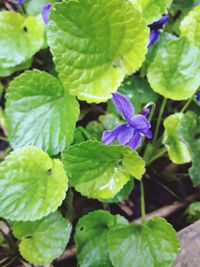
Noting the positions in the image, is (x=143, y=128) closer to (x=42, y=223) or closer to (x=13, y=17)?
(x=42, y=223)

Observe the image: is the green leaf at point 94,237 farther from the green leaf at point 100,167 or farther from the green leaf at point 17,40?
the green leaf at point 17,40

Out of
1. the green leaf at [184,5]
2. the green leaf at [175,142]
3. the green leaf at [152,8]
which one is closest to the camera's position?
the green leaf at [152,8]

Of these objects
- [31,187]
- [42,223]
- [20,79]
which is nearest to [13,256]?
[42,223]

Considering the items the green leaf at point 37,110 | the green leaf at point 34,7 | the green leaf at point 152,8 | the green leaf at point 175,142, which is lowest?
the green leaf at point 175,142

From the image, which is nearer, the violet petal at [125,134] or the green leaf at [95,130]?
the violet petal at [125,134]

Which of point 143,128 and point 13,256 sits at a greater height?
point 143,128

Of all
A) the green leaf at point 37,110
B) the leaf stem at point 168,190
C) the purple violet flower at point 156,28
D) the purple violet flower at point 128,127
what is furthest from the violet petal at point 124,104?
the leaf stem at point 168,190
